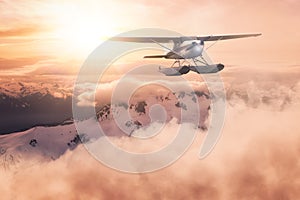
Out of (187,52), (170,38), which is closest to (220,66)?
(187,52)

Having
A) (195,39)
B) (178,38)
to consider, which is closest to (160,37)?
(178,38)

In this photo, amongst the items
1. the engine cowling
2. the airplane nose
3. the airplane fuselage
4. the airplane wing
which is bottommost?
the engine cowling

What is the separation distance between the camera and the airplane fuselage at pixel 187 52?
5862cm

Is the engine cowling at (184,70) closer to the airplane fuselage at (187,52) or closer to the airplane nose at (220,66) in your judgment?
the airplane fuselage at (187,52)

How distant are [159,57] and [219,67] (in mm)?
9889

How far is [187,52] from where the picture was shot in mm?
59250

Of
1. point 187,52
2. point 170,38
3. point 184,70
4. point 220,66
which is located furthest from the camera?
point 170,38

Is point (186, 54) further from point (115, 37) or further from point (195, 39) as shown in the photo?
point (115, 37)

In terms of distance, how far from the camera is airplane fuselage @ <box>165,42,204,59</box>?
2308 inches

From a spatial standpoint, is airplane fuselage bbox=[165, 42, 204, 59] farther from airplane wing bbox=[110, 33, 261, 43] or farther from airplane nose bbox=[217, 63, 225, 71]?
airplane nose bbox=[217, 63, 225, 71]

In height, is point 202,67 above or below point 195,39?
below

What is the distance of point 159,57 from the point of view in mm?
59938

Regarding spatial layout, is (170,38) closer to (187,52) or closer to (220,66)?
(187,52)

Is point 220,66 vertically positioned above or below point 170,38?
below
